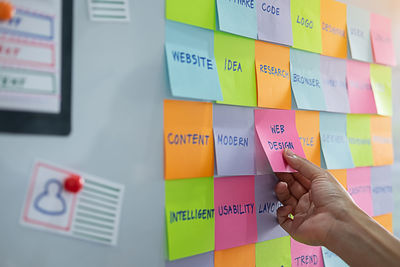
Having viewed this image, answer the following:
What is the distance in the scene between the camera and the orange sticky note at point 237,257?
606 mm

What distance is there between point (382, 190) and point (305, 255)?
33 centimetres

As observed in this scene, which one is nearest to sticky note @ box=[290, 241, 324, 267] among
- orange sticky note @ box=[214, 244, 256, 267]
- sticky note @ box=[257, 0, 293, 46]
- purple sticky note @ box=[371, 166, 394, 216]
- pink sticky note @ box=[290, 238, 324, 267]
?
pink sticky note @ box=[290, 238, 324, 267]

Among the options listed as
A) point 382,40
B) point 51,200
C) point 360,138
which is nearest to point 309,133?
point 360,138

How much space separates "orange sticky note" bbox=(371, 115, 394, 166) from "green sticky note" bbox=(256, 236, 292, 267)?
1.24 ft

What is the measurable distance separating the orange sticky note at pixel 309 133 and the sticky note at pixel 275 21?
0.17 m

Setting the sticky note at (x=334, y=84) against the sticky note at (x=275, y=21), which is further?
the sticky note at (x=334, y=84)

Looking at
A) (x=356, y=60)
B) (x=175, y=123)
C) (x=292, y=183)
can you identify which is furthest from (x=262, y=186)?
(x=356, y=60)

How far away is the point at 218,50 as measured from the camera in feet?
1.99

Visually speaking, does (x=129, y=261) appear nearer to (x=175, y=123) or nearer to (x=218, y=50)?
(x=175, y=123)

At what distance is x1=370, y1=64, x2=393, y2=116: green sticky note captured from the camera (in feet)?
2.96

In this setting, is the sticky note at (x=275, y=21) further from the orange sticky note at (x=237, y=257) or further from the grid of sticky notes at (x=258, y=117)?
the orange sticky note at (x=237, y=257)

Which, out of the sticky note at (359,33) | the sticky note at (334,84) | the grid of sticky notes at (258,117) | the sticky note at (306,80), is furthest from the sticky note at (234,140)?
the sticky note at (359,33)

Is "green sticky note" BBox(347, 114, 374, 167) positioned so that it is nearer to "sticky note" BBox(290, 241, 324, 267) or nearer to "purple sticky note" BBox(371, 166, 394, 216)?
"purple sticky note" BBox(371, 166, 394, 216)

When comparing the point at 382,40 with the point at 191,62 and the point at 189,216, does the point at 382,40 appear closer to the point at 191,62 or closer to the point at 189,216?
the point at 191,62
